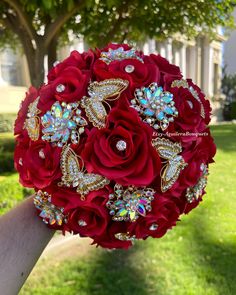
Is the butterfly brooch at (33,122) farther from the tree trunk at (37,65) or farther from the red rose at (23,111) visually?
the tree trunk at (37,65)

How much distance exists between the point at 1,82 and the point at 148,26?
8.89m

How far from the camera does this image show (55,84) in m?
1.45

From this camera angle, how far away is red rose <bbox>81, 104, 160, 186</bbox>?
1.26 metres

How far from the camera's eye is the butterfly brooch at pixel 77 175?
52.3 inches

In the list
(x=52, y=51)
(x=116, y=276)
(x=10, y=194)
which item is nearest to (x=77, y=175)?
(x=116, y=276)

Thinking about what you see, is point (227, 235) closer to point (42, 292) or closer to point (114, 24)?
point (42, 292)

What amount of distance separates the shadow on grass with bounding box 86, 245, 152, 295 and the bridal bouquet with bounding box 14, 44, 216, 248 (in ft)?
6.38

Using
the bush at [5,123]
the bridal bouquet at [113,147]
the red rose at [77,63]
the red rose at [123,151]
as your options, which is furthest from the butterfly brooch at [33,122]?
the bush at [5,123]

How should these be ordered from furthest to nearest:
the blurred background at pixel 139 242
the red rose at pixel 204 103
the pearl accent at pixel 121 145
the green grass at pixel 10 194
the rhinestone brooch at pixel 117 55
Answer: the green grass at pixel 10 194
the blurred background at pixel 139 242
the red rose at pixel 204 103
the rhinestone brooch at pixel 117 55
the pearl accent at pixel 121 145

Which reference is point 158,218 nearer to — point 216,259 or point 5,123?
point 216,259

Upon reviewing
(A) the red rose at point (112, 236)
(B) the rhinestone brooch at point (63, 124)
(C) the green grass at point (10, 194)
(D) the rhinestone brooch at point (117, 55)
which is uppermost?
(D) the rhinestone brooch at point (117, 55)

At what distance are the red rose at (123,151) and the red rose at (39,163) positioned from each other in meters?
0.12

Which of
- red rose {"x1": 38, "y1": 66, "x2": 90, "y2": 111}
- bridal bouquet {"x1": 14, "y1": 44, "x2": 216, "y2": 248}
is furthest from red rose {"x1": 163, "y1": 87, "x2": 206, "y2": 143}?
red rose {"x1": 38, "y1": 66, "x2": 90, "y2": 111}

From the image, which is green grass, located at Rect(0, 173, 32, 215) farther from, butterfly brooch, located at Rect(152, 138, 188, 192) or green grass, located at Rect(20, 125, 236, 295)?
butterfly brooch, located at Rect(152, 138, 188, 192)
